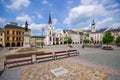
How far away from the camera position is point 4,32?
47.6m

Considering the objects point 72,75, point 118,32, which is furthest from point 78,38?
point 72,75

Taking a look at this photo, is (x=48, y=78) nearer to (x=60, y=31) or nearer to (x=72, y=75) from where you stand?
(x=72, y=75)

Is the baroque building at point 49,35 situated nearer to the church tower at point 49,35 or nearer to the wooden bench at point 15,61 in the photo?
the church tower at point 49,35

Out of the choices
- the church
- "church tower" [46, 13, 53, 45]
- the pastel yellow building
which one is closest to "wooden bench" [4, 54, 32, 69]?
the pastel yellow building

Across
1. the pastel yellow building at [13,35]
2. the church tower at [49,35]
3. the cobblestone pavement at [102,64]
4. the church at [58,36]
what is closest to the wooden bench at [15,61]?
the cobblestone pavement at [102,64]

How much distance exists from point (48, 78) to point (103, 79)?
327cm

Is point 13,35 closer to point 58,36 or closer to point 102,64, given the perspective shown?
point 58,36

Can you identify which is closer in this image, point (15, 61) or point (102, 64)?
point (15, 61)

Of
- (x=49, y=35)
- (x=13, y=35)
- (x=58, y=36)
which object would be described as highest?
(x=49, y=35)

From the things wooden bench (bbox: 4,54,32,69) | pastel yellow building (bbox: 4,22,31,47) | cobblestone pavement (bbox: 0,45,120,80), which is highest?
pastel yellow building (bbox: 4,22,31,47)

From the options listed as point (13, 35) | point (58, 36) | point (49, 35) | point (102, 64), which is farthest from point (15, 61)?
point (58, 36)

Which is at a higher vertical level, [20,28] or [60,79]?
[20,28]

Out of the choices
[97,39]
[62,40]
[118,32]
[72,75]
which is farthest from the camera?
[62,40]

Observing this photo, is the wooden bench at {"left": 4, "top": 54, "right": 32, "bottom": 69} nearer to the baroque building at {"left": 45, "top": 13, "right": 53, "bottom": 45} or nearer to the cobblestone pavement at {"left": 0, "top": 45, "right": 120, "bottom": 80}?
the cobblestone pavement at {"left": 0, "top": 45, "right": 120, "bottom": 80}
